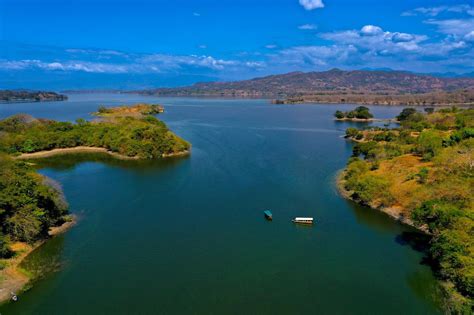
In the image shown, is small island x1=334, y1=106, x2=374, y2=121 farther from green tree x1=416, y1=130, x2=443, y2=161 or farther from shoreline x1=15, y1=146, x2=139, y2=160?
shoreline x1=15, y1=146, x2=139, y2=160

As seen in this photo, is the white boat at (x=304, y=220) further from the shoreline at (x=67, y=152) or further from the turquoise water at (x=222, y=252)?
the shoreline at (x=67, y=152)

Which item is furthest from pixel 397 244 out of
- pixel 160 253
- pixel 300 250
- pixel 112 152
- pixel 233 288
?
pixel 112 152

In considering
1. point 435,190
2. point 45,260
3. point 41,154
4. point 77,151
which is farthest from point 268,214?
point 41,154

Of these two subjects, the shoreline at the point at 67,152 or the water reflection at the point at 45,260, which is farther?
the shoreline at the point at 67,152

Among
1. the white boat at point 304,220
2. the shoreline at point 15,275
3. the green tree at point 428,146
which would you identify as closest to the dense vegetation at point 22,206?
the shoreline at point 15,275

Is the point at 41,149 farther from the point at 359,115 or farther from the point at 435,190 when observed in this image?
the point at 359,115

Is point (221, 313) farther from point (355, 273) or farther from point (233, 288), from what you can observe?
point (355, 273)

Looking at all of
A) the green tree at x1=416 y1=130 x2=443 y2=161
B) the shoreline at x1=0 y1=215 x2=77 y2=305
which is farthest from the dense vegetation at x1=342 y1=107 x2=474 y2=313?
the shoreline at x1=0 y1=215 x2=77 y2=305
